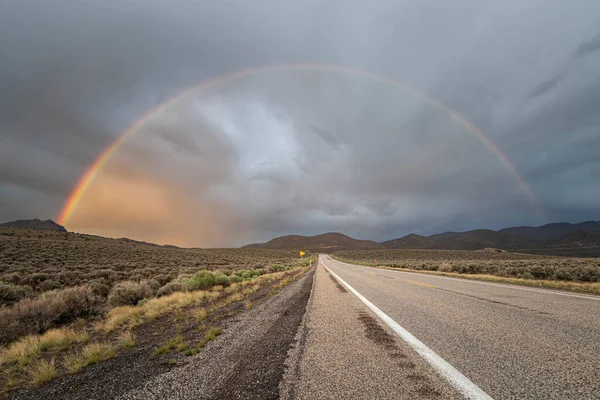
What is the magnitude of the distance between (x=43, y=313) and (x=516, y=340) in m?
12.9

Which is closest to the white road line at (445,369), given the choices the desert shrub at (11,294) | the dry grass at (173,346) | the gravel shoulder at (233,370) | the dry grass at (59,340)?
the gravel shoulder at (233,370)

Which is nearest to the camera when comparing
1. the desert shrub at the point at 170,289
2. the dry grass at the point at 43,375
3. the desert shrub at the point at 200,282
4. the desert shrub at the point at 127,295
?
the dry grass at the point at 43,375

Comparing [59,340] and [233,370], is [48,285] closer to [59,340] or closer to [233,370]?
[59,340]

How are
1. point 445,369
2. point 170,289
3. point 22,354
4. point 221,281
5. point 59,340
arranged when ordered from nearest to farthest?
point 445,369 → point 22,354 → point 59,340 → point 170,289 → point 221,281

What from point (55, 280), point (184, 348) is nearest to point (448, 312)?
point (184, 348)

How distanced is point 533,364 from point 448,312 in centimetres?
331

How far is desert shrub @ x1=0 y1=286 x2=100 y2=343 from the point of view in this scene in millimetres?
7740

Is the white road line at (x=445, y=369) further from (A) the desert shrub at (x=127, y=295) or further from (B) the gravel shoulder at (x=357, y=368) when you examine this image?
(A) the desert shrub at (x=127, y=295)

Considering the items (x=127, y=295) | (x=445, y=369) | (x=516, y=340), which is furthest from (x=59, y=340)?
(x=516, y=340)

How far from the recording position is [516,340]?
4.23 meters

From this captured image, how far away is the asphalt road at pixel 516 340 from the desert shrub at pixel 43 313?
10522 millimetres

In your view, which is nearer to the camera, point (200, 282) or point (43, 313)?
point (43, 313)

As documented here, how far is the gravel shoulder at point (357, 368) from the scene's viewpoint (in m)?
2.80

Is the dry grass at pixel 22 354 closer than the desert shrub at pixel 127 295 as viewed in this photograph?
Yes
